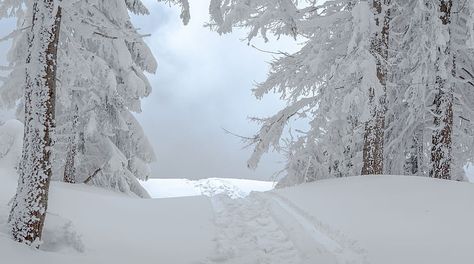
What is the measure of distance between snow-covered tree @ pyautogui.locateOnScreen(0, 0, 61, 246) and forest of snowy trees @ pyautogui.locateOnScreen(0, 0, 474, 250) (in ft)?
0.05

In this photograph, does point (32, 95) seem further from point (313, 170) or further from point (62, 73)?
point (313, 170)

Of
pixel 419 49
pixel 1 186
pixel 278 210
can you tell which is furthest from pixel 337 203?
pixel 1 186

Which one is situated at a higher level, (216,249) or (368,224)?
(368,224)

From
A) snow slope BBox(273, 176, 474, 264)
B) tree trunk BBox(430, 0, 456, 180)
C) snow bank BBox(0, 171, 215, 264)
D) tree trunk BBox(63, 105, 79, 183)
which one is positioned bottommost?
snow bank BBox(0, 171, 215, 264)

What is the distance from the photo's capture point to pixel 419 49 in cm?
1168

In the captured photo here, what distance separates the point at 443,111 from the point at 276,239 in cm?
669

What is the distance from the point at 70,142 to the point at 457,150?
44.0 feet

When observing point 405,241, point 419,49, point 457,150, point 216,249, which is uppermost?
point 419,49

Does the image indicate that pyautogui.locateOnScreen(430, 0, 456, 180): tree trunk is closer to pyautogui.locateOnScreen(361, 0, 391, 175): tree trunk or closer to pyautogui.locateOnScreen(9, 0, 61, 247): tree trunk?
pyautogui.locateOnScreen(361, 0, 391, 175): tree trunk

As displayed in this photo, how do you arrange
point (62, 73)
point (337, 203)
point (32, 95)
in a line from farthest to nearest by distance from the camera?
point (337, 203) < point (62, 73) < point (32, 95)

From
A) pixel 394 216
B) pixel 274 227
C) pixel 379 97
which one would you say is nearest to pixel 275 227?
pixel 274 227

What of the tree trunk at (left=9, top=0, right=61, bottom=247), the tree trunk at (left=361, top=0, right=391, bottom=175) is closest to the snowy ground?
the tree trunk at (left=9, top=0, right=61, bottom=247)

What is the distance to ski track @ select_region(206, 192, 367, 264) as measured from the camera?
6.67 meters

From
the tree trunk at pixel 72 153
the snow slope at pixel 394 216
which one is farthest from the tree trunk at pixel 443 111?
the tree trunk at pixel 72 153
